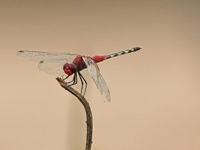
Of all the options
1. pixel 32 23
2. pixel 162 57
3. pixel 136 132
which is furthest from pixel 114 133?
pixel 32 23

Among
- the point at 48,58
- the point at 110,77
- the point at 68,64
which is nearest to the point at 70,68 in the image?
the point at 68,64

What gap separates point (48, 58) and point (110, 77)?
1.33 feet

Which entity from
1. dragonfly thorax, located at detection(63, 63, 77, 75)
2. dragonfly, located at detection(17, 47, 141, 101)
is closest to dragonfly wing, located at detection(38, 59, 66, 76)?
dragonfly, located at detection(17, 47, 141, 101)

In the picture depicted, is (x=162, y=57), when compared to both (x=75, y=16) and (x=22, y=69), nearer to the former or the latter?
(x=75, y=16)

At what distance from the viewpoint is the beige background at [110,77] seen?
Result: 3.85ft

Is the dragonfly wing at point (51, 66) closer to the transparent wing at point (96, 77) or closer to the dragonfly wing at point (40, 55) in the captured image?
the dragonfly wing at point (40, 55)

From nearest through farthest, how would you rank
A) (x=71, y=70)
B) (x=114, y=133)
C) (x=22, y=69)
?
(x=71, y=70)
(x=22, y=69)
(x=114, y=133)

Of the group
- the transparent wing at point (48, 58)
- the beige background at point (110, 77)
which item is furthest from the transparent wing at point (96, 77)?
the beige background at point (110, 77)

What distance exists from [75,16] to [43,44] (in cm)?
22

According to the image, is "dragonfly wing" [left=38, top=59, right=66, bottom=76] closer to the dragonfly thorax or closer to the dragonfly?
the dragonfly

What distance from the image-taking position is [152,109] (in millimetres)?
1321

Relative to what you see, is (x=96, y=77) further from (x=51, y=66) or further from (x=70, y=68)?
(x=51, y=66)

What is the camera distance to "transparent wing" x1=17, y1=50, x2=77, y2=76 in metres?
0.96

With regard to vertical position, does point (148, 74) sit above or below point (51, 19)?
below
